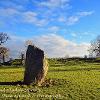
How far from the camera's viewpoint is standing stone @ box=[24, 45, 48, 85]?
30750 mm

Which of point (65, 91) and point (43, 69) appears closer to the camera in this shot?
point (65, 91)

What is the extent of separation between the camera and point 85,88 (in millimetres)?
29453

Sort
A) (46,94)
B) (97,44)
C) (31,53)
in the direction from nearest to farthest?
(46,94), (31,53), (97,44)

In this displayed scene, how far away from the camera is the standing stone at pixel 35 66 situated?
101 feet

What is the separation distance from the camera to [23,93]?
2548 centimetres

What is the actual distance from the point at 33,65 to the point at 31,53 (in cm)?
136

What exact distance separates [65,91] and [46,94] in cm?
242

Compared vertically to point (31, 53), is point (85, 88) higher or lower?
lower

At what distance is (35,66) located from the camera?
1212 inches

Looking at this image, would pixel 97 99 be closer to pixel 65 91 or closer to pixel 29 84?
pixel 65 91

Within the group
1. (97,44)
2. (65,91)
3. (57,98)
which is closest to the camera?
(57,98)

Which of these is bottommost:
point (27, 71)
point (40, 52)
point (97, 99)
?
point (97, 99)

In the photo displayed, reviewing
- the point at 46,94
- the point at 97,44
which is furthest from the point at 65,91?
the point at 97,44

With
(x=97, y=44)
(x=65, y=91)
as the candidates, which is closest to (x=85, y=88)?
(x=65, y=91)
